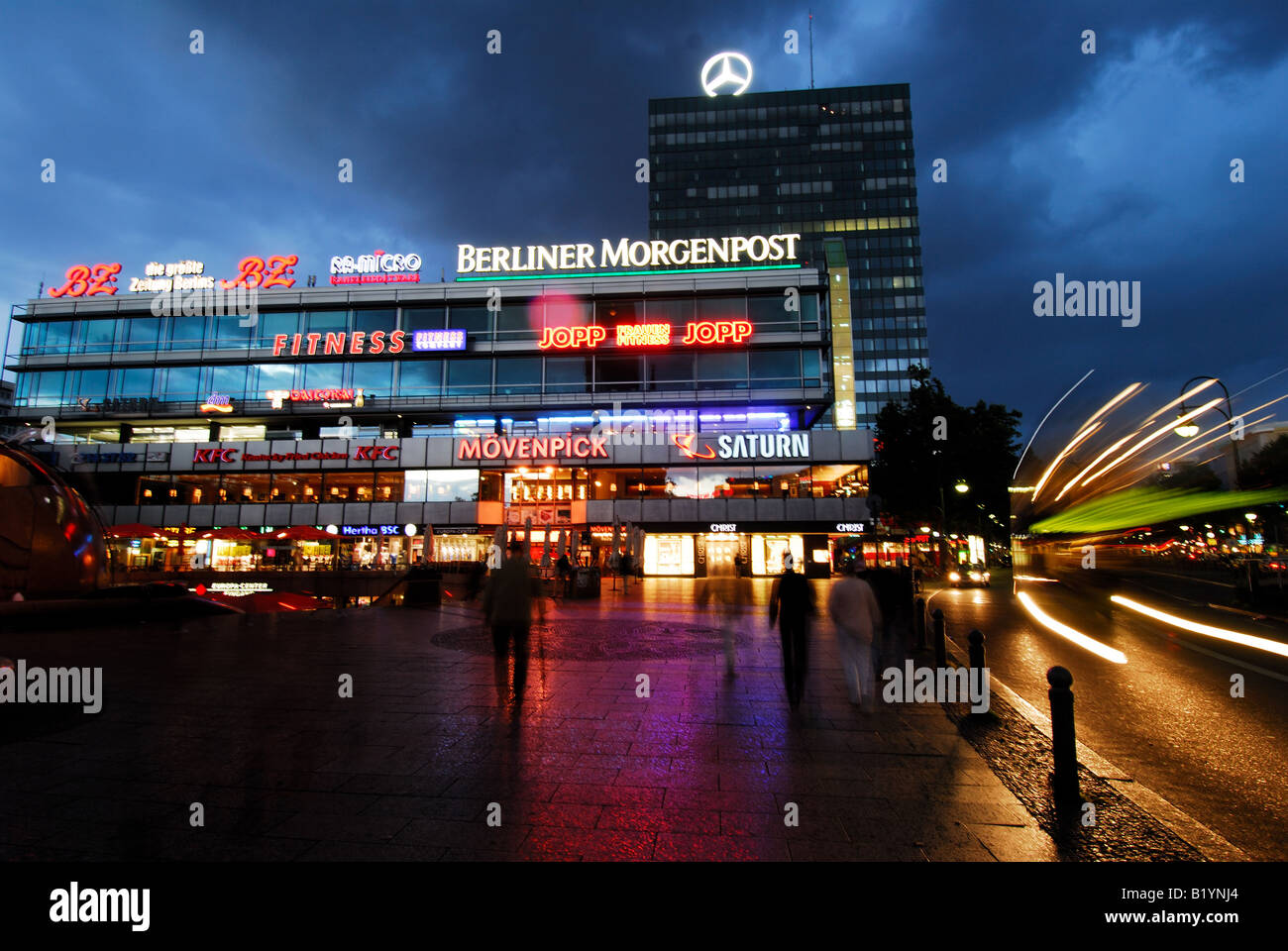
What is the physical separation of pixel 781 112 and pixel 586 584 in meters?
96.7

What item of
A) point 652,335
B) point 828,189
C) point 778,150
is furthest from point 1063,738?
point 778,150

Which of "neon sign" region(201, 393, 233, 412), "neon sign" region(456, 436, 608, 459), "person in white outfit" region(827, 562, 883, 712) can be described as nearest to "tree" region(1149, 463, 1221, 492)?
"neon sign" region(456, 436, 608, 459)

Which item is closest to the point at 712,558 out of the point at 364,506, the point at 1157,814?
the point at 364,506

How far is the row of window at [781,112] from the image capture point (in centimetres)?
9425

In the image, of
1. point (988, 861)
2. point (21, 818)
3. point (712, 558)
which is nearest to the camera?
point (988, 861)

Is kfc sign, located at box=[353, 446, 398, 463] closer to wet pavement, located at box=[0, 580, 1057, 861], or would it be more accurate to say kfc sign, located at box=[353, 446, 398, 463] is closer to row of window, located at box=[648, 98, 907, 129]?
wet pavement, located at box=[0, 580, 1057, 861]

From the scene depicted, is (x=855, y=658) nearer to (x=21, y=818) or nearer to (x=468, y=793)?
(x=468, y=793)

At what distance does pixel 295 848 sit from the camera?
391 cm

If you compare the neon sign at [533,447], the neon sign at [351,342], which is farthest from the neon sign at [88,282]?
the neon sign at [533,447]

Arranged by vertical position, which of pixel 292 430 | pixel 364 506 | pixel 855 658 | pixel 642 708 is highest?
pixel 292 430

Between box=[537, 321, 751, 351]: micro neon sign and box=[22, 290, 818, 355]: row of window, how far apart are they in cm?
144

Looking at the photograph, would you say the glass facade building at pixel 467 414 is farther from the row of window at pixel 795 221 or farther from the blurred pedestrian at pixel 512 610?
the row of window at pixel 795 221

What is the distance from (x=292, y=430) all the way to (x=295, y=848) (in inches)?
1883

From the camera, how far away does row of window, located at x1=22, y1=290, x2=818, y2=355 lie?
4388 centimetres
